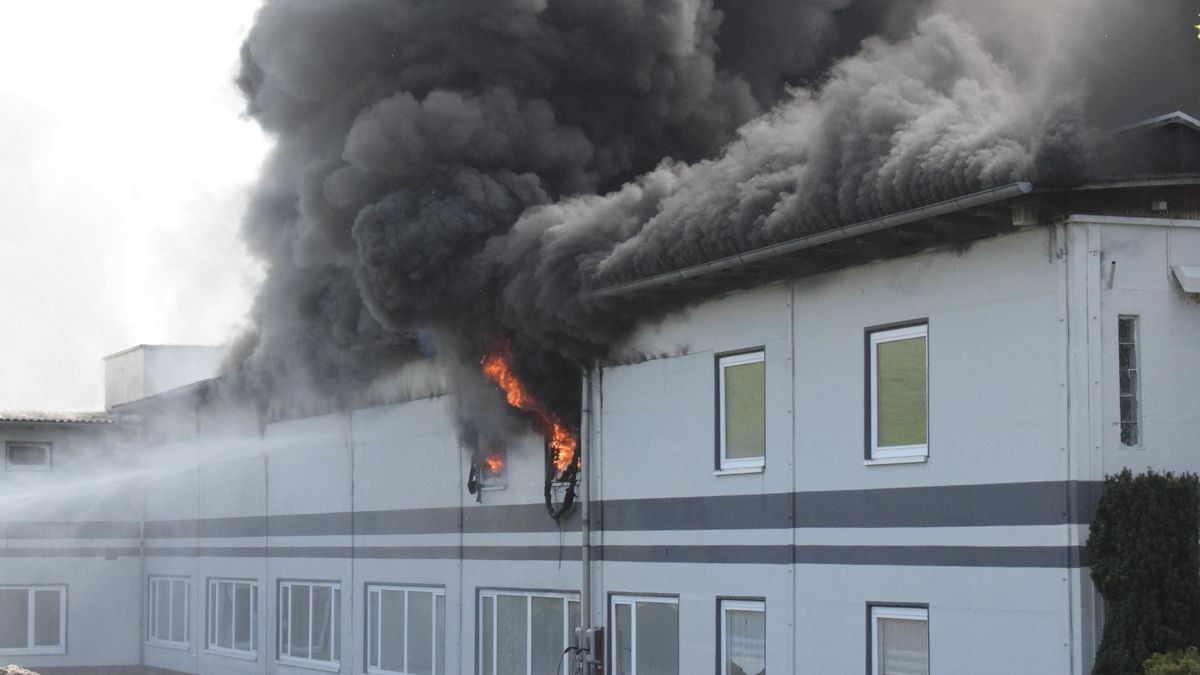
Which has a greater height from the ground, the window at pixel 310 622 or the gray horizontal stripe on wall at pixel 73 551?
the gray horizontal stripe on wall at pixel 73 551

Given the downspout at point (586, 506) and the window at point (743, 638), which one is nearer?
the window at point (743, 638)

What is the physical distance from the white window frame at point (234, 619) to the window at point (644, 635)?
442 inches

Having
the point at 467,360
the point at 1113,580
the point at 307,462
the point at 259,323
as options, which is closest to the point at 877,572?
the point at 1113,580

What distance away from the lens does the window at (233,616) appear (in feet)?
87.9

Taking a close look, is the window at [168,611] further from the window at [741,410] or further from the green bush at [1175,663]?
the green bush at [1175,663]

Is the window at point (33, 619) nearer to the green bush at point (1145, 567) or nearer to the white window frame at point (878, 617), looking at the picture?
the white window frame at point (878, 617)

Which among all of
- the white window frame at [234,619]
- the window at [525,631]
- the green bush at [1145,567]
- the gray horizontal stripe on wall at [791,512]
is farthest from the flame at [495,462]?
the green bush at [1145,567]

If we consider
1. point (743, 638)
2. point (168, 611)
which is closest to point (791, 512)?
point (743, 638)

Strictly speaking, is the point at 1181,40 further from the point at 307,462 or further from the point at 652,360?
the point at 307,462

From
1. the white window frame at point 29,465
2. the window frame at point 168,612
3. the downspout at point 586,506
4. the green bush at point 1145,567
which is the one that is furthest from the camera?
the white window frame at point 29,465

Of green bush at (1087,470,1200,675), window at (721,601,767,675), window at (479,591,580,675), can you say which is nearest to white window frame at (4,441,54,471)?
window at (479,591,580,675)

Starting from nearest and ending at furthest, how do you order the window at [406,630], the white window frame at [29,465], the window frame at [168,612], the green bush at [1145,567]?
the green bush at [1145,567]
the window at [406,630]
the window frame at [168,612]
the white window frame at [29,465]

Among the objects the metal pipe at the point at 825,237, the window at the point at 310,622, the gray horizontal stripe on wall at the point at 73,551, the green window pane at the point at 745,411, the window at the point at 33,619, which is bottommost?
the window at the point at 33,619

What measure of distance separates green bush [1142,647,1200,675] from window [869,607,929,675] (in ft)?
7.47
